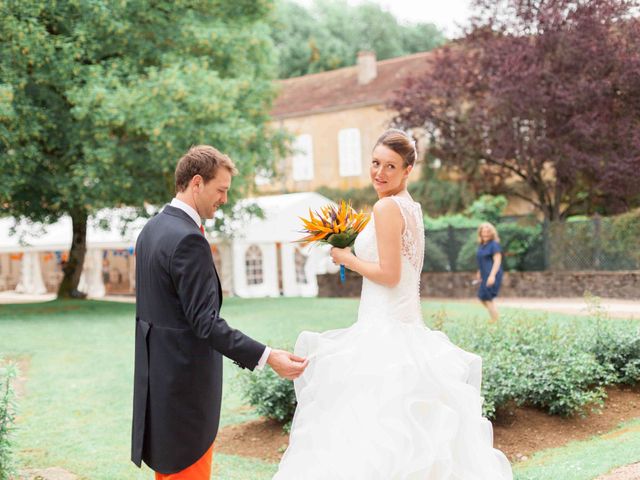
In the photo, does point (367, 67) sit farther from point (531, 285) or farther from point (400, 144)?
point (400, 144)

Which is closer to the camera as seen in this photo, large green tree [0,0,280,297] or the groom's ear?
the groom's ear

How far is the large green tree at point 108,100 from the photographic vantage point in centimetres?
1892

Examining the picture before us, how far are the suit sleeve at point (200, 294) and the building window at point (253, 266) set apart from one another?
24539 mm

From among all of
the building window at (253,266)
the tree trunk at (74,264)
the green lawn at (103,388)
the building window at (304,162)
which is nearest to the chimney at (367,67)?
the building window at (304,162)

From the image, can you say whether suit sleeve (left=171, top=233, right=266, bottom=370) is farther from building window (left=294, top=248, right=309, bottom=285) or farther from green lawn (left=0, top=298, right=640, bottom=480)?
building window (left=294, top=248, right=309, bottom=285)

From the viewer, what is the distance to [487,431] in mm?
4297

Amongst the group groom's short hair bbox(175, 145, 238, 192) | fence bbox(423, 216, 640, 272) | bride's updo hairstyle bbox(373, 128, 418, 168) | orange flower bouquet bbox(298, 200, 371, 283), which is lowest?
orange flower bouquet bbox(298, 200, 371, 283)

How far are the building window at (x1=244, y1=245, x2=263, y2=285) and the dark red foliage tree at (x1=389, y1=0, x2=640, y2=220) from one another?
7.34 m

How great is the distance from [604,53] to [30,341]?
57.8ft

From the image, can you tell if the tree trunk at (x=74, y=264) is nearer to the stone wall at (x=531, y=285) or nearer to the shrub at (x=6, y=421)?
the stone wall at (x=531, y=285)

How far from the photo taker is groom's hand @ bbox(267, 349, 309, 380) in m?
3.87

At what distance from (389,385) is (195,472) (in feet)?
3.45

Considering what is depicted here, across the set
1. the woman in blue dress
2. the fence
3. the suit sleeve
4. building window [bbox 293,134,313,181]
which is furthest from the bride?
building window [bbox 293,134,313,181]

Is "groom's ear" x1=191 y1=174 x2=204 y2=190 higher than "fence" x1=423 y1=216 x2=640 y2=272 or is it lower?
lower
